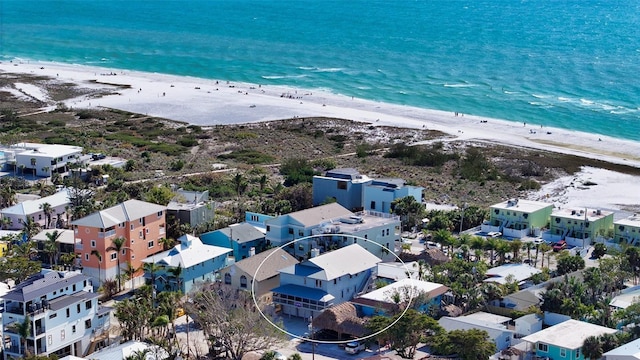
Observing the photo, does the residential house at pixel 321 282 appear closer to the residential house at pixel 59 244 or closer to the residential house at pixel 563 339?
the residential house at pixel 563 339

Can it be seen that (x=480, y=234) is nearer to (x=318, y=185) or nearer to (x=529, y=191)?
(x=318, y=185)

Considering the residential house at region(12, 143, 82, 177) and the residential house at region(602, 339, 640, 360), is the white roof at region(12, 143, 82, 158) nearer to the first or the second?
the residential house at region(12, 143, 82, 177)

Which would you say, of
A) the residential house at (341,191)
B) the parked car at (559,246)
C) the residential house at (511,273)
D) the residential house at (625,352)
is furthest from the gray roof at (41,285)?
the parked car at (559,246)

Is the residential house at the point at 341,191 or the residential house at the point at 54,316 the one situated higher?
the residential house at the point at 341,191

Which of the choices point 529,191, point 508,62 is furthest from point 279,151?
point 508,62

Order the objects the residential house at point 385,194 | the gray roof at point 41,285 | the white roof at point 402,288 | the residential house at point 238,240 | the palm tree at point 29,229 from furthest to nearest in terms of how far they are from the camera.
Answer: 1. the residential house at point 385,194
2. the palm tree at point 29,229
3. the residential house at point 238,240
4. the white roof at point 402,288
5. the gray roof at point 41,285

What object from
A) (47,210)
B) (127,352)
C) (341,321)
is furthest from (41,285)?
(47,210)
